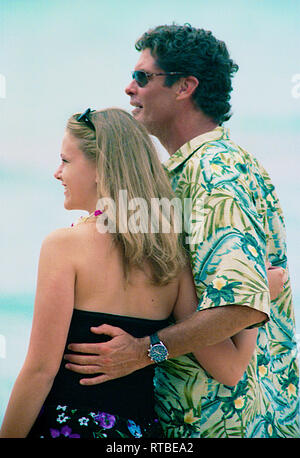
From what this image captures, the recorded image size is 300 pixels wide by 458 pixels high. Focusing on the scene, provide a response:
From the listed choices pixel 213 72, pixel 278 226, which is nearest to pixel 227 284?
pixel 278 226

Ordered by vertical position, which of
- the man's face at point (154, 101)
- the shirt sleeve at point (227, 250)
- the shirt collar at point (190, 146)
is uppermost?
the man's face at point (154, 101)

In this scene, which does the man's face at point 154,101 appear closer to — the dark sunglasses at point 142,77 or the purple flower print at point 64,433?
the dark sunglasses at point 142,77

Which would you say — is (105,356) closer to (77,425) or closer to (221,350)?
(77,425)

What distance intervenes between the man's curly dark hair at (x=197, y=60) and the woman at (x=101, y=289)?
601 millimetres

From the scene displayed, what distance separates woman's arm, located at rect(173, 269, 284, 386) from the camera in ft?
7.09

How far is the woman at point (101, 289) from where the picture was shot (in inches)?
77.9

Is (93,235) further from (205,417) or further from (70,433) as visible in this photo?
(205,417)

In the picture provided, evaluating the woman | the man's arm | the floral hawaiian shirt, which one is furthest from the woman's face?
the man's arm

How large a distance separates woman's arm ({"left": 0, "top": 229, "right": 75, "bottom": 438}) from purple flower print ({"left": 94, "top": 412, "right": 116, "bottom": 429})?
0.58ft

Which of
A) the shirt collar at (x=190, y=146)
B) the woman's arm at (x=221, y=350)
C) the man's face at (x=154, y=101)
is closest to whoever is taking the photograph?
the woman's arm at (x=221, y=350)

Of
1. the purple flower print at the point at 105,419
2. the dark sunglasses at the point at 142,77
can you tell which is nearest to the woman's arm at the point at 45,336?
the purple flower print at the point at 105,419

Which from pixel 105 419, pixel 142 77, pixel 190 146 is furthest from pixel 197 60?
pixel 105 419

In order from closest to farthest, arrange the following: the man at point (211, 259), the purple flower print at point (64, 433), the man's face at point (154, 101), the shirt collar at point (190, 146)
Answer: the purple flower print at point (64, 433) → the man at point (211, 259) → the shirt collar at point (190, 146) → the man's face at point (154, 101)

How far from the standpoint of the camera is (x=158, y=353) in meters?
2.10
